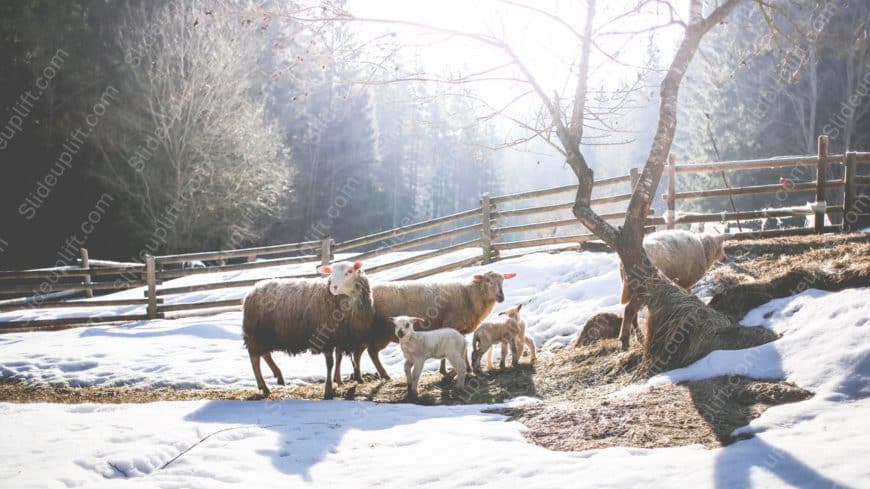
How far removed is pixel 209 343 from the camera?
986 centimetres

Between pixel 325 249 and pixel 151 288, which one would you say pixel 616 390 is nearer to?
pixel 325 249

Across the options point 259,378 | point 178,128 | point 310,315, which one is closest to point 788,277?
point 310,315

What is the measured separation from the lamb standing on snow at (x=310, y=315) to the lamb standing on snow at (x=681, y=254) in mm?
3188

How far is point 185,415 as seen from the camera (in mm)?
5598

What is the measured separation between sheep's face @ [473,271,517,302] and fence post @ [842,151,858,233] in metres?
6.48

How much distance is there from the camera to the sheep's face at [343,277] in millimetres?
6738

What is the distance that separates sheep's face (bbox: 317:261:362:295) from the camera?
6738 millimetres

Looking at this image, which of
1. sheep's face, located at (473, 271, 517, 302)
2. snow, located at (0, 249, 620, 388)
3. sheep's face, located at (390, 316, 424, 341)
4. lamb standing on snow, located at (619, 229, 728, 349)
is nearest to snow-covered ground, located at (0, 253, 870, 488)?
sheep's face, located at (390, 316, 424, 341)

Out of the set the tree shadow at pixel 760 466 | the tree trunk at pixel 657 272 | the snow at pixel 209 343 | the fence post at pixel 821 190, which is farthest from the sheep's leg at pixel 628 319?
the fence post at pixel 821 190

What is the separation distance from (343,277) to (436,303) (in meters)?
1.51

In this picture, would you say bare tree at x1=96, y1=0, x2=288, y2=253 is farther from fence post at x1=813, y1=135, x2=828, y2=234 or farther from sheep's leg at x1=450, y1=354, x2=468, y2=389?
fence post at x1=813, y1=135, x2=828, y2=234

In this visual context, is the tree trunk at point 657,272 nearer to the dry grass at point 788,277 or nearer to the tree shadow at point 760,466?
the dry grass at point 788,277

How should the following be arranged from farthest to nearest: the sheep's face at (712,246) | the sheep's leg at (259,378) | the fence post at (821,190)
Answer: the fence post at (821,190)
the sheep's face at (712,246)
the sheep's leg at (259,378)

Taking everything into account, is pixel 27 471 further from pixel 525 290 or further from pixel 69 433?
pixel 525 290
